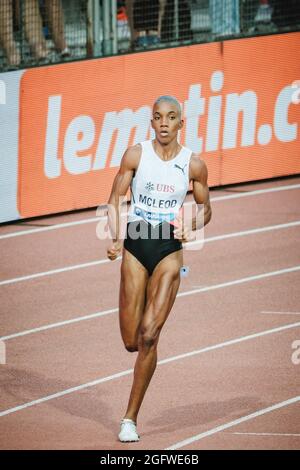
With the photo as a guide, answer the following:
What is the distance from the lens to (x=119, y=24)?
1714 cm

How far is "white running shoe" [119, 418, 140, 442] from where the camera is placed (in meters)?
8.28

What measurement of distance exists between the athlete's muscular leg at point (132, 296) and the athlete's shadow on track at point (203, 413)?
0.74m

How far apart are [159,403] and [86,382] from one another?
834 mm

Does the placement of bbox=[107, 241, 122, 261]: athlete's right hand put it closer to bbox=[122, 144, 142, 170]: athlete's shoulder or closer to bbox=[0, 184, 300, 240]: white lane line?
bbox=[122, 144, 142, 170]: athlete's shoulder

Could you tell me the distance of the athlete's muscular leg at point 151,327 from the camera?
8.28 meters

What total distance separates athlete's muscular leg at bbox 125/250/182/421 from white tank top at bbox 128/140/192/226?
0.39 meters

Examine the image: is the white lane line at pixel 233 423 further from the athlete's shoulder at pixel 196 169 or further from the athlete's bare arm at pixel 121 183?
the athlete's shoulder at pixel 196 169

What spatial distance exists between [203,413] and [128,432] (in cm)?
98

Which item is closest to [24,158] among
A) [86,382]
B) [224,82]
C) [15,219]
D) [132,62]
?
[15,219]

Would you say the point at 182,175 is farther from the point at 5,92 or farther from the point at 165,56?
the point at 165,56
